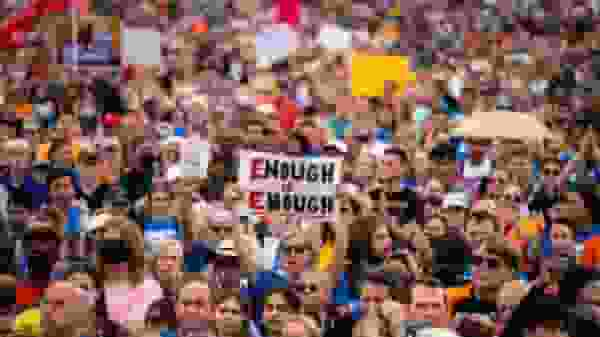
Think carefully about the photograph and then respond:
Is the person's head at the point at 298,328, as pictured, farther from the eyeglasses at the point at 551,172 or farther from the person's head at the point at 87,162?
the eyeglasses at the point at 551,172

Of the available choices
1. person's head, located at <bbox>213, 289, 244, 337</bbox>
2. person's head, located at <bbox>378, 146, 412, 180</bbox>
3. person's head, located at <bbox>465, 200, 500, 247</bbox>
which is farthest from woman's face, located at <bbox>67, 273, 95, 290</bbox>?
person's head, located at <bbox>378, 146, 412, 180</bbox>

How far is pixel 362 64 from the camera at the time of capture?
1202cm

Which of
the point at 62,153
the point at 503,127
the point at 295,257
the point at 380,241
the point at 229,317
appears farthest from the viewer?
the point at 503,127

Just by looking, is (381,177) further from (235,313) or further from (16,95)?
(16,95)

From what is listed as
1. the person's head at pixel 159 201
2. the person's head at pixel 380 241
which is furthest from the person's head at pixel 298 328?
the person's head at pixel 159 201

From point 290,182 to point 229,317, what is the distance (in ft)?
5.37

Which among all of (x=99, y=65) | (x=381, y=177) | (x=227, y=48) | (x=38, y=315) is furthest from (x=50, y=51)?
(x=38, y=315)

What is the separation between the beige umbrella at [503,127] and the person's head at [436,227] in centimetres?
268

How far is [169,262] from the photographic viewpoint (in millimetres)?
6273

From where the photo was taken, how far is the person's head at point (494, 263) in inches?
242

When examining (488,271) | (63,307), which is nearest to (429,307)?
(488,271)

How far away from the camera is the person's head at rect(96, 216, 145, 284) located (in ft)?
20.2

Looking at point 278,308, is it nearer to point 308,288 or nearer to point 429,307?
point 308,288

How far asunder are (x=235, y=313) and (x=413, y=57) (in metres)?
10.1
